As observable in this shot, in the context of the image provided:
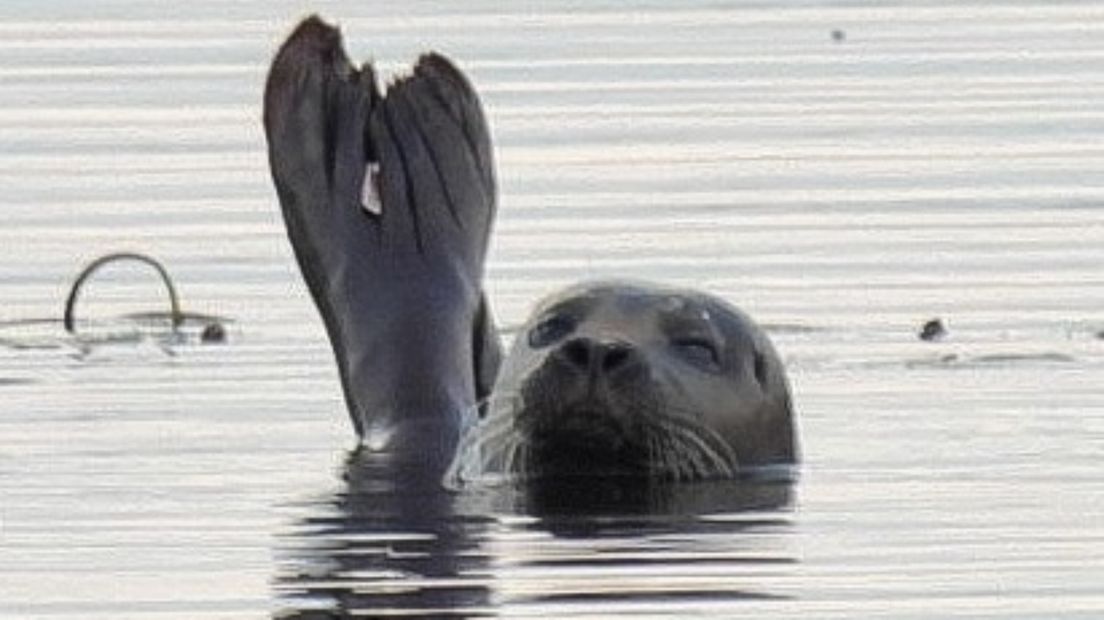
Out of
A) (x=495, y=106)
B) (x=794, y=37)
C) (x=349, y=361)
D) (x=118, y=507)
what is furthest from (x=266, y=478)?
(x=794, y=37)

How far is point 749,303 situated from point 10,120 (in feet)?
18.8

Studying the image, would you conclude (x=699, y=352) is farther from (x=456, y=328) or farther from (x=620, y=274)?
(x=620, y=274)

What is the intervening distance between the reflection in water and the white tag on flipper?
5.28ft

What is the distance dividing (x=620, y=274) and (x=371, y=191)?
1.53 m

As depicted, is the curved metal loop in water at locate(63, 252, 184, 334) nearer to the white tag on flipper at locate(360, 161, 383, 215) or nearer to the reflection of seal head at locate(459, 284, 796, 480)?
the white tag on flipper at locate(360, 161, 383, 215)

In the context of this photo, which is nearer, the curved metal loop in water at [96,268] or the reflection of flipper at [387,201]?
the reflection of flipper at [387,201]

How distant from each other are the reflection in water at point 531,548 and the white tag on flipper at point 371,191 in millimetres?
1609

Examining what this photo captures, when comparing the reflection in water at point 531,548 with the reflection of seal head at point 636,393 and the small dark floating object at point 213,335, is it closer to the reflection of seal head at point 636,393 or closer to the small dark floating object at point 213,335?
the reflection of seal head at point 636,393

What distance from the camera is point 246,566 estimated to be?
13188mm

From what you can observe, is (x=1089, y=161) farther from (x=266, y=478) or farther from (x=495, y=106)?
(x=266, y=478)

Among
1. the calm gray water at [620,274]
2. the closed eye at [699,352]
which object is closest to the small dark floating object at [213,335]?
the calm gray water at [620,274]

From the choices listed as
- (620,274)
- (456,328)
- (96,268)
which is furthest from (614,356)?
(620,274)

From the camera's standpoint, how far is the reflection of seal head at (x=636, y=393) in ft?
47.4

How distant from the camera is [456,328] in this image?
54.6ft
